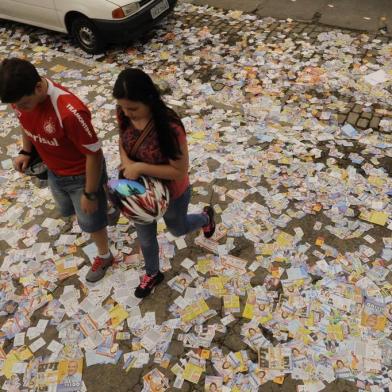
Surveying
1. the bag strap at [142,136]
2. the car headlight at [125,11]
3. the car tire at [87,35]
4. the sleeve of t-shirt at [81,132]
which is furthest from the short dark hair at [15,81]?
the car tire at [87,35]

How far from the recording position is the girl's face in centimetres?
230

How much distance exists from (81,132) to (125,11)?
196 inches

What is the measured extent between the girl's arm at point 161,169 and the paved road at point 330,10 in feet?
21.3

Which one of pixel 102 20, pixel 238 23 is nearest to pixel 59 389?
pixel 102 20

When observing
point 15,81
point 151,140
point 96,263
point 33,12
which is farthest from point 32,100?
point 33,12

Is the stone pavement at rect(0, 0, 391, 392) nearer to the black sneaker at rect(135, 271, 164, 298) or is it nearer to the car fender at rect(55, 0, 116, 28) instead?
the black sneaker at rect(135, 271, 164, 298)

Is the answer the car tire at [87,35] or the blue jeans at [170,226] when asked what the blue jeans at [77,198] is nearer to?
the blue jeans at [170,226]

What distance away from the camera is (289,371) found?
3057 millimetres

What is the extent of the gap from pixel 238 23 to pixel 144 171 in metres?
6.40

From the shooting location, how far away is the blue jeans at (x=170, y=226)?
3.04 meters

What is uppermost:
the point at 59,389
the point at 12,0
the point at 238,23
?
the point at 12,0

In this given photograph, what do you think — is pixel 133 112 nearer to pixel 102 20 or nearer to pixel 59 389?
pixel 59 389

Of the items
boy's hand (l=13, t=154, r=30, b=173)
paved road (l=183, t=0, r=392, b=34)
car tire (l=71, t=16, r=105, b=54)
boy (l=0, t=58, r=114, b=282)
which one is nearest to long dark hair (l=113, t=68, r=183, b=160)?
boy (l=0, t=58, r=114, b=282)

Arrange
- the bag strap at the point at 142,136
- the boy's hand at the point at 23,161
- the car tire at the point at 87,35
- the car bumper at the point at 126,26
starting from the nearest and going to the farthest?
the bag strap at the point at 142,136 < the boy's hand at the point at 23,161 < the car bumper at the point at 126,26 < the car tire at the point at 87,35
